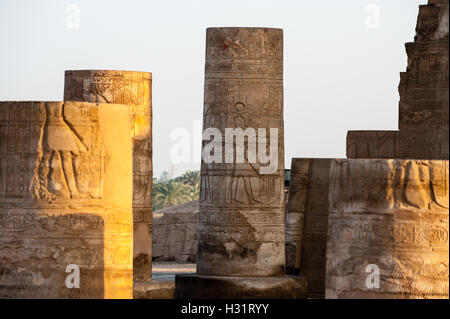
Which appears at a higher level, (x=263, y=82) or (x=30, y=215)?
(x=263, y=82)

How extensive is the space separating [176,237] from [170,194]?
33.8m

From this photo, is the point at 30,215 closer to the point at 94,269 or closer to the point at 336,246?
the point at 94,269

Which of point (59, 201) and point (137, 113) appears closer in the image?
point (59, 201)

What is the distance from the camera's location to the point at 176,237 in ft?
90.8

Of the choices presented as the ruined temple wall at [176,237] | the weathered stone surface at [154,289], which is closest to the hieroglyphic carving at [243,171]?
the weathered stone surface at [154,289]

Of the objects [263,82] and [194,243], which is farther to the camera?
[194,243]

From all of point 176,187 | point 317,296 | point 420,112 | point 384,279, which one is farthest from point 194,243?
point 176,187

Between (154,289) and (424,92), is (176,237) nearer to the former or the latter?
(154,289)

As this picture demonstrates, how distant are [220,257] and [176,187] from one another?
42281 mm

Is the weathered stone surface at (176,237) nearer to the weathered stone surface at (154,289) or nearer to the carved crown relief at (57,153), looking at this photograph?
the weathered stone surface at (154,289)

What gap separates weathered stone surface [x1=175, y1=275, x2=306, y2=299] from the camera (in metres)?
20.2

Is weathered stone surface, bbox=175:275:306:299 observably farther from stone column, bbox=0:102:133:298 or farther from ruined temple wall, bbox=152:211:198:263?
ruined temple wall, bbox=152:211:198:263

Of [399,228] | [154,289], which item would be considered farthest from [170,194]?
[399,228]
